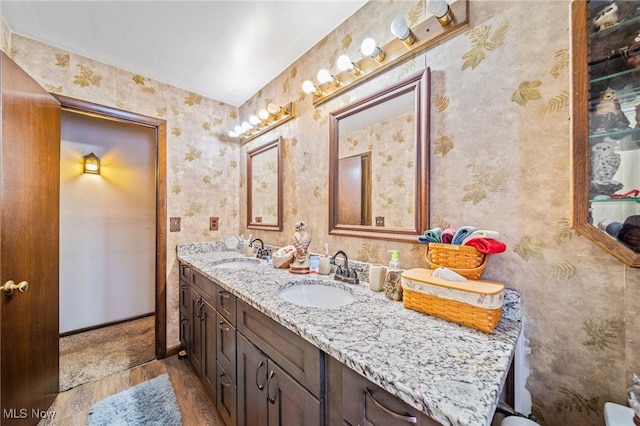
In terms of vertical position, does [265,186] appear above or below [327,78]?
below

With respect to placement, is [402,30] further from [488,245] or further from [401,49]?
[488,245]

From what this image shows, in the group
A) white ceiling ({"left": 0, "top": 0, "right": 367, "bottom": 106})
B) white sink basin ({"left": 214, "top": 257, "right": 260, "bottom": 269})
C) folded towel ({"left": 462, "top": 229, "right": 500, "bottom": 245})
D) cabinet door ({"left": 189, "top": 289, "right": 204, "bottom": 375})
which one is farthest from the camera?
white sink basin ({"left": 214, "top": 257, "right": 260, "bottom": 269})

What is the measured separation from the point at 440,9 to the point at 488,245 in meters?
0.89

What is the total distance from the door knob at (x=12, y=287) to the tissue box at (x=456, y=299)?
179 cm

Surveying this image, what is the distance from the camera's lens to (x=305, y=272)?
142 cm

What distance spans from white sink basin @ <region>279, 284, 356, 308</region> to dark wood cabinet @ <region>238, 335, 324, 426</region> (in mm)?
A: 282

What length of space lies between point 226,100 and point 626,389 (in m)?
2.92

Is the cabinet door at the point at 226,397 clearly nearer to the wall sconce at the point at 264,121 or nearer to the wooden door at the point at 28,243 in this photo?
the wooden door at the point at 28,243

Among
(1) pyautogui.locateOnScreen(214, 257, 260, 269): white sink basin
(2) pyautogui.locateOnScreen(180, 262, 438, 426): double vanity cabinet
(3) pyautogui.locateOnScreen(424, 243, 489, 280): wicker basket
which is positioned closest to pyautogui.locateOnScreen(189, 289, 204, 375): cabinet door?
(2) pyautogui.locateOnScreen(180, 262, 438, 426): double vanity cabinet

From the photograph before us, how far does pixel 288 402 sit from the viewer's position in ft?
2.67

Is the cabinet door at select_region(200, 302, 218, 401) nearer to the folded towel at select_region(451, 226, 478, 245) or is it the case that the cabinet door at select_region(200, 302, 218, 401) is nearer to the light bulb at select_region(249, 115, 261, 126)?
the folded towel at select_region(451, 226, 478, 245)

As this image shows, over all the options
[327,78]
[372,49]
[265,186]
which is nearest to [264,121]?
[265,186]

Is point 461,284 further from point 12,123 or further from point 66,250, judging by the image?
point 66,250

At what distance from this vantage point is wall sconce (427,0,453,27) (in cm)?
91
